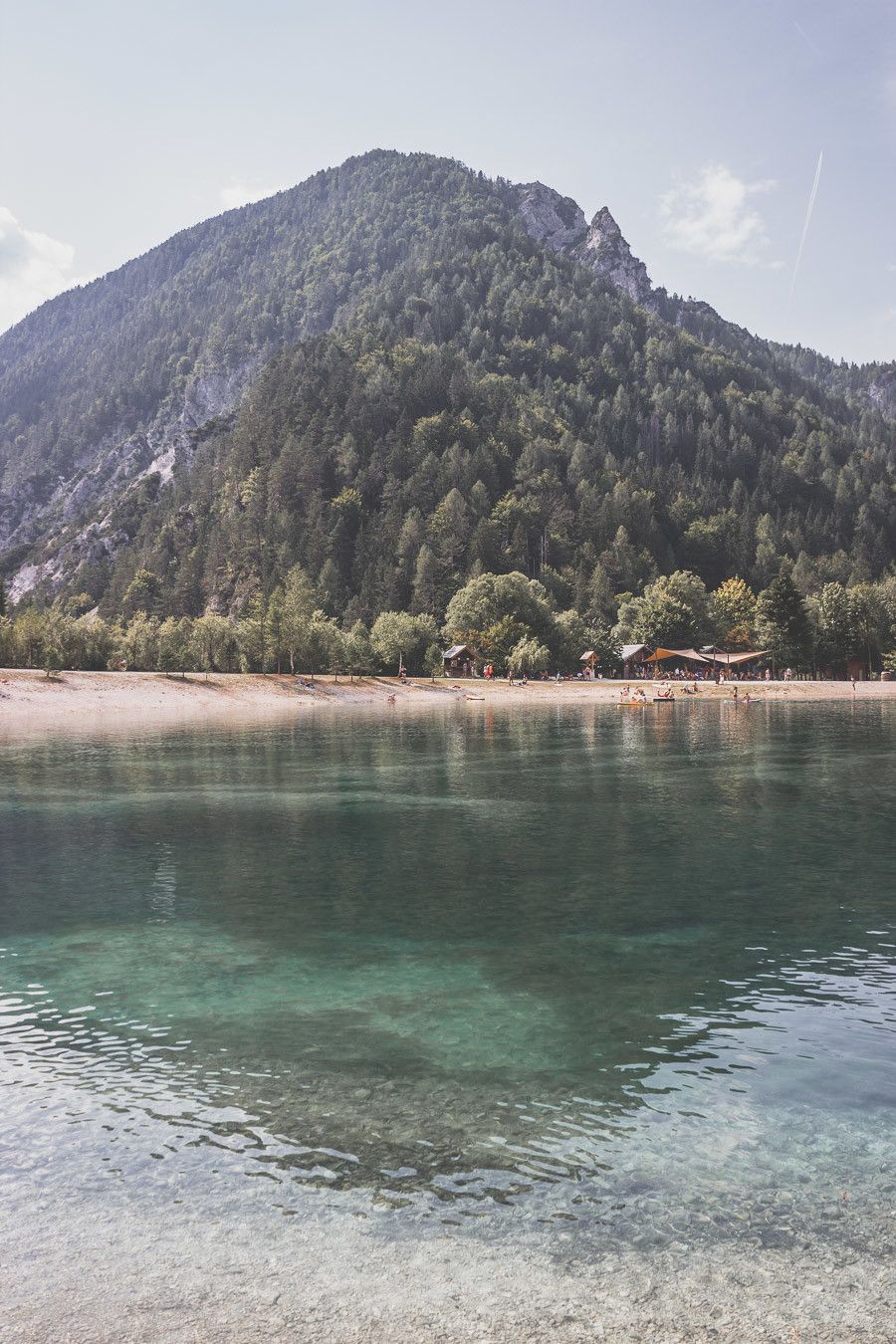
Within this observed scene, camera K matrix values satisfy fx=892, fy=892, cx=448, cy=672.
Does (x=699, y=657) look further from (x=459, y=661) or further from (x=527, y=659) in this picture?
(x=459, y=661)

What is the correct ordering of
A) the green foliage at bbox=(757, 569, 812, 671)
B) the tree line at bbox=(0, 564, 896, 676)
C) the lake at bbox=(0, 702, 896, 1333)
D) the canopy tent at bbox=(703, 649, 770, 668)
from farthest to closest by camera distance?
the canopy tent at bbox=(703, 649, 770, 668) < the green foliage at bbox=(757, 569, 812, 671) < the tree line at bbox=(0, 564, 896, 676) < the lake at bbox=(0, 702, 896, 1333)

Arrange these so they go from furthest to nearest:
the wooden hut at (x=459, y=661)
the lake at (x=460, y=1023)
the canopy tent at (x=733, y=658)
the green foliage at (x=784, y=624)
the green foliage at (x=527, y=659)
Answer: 1. the canopy tent at (x=733, y=658)
2. the wooden hut at (x=459, y=661)
3. the green foliage at (x=784, y=624)
4. the green foliage at (x=527, y=659)
5. the lake at (x=460, y=1023)

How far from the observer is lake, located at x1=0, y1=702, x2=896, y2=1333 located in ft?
28.8

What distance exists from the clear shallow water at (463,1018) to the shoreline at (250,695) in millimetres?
56726

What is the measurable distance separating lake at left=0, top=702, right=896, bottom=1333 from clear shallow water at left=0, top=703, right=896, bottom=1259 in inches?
2.2

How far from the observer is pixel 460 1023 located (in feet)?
45.0

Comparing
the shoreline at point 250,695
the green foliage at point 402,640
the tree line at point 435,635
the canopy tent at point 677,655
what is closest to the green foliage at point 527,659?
the tree line at point 435,635

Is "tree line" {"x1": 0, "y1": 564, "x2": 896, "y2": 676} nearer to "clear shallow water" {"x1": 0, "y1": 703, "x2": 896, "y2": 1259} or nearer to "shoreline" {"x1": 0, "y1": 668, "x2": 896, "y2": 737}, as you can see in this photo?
"shoreline" {"x1": 0, "y1": 668, "x2": 896, "y2": 737}

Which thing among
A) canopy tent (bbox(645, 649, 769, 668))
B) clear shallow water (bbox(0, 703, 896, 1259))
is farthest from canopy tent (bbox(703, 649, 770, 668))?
clear shallow water (bbox(0, 703, 896, 1259))

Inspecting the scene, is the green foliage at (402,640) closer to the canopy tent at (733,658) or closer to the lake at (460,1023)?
the canopy tent at (733,658)

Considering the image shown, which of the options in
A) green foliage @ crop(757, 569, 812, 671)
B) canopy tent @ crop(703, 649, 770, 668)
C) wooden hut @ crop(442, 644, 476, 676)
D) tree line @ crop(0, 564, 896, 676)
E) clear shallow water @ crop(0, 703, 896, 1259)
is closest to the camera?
clear shallow water @ crop(0, 703, 896, 1259)

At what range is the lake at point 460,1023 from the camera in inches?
346

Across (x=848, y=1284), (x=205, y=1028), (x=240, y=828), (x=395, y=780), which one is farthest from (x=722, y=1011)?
(x=395, y=780)

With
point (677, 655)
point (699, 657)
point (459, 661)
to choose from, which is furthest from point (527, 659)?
point (699, 657)
